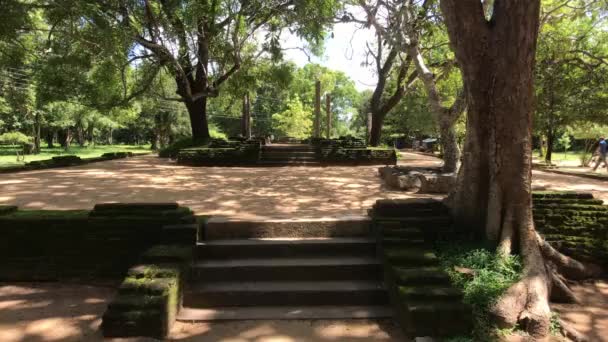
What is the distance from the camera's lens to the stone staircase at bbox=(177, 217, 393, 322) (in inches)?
149

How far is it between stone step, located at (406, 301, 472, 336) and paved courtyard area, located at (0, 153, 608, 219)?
2222 millimetres

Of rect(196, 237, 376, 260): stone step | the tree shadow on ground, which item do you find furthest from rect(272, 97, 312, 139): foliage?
the tree shadow on ground

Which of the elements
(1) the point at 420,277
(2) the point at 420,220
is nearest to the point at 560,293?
(2) the point at 420,220

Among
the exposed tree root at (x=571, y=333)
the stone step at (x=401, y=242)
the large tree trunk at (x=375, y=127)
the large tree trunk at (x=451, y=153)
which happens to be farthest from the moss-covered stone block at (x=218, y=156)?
the exposed tree root at (x=571, y=333)

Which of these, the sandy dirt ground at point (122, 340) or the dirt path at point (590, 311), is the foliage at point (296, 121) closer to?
the dirt path at point (590, 311)

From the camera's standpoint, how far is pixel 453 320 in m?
3.28

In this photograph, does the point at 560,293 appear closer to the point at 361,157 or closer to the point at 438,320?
the point at 438,320

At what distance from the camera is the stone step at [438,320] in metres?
3.24

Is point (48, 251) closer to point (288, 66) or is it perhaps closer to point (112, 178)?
point (112, 178)

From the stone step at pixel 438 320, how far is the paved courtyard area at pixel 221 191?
2.22m

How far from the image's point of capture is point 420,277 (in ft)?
11.9

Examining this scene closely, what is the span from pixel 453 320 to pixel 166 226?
322 centimetres

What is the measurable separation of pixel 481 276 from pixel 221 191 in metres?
5.37

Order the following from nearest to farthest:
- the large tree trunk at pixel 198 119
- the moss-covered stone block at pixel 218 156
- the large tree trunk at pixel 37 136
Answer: the moss-covered stone block at pixel 218 156 < the large tree trunk at pixel 198 119 < the large tree trunk at pixel 37 136
